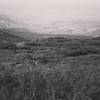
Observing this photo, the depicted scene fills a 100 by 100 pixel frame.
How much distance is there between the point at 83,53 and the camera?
22094 mm

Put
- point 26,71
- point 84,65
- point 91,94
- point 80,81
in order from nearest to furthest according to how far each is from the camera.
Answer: point 91,94, point 80,81, point 26,71, point 84,65

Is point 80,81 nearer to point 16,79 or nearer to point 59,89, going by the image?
point 59,89

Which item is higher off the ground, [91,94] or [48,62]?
[48,62]

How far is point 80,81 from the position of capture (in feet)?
45.6

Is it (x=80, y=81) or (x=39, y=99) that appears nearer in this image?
(x=39, y=99)

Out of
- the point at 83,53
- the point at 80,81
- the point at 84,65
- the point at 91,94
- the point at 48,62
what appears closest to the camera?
the point at 91,94

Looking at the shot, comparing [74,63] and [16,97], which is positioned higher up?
[74,63]

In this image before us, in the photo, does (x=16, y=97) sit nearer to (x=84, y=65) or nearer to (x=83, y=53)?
(x=84, y=65)

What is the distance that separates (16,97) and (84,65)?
648 centimetres

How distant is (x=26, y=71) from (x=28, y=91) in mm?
2135

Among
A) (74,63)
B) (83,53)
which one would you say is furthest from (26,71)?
(83,53)

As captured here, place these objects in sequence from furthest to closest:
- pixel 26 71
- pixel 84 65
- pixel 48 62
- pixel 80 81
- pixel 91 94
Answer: pixel 48 62
pixel 84 65
pixel 26 71
pixel 80 81
pixel 91 94

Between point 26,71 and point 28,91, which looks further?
point 26,71

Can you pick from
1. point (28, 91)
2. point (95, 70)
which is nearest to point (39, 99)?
point (28, 91)
